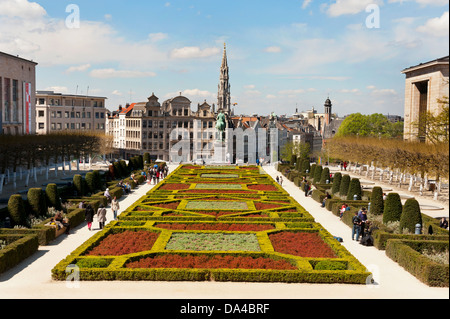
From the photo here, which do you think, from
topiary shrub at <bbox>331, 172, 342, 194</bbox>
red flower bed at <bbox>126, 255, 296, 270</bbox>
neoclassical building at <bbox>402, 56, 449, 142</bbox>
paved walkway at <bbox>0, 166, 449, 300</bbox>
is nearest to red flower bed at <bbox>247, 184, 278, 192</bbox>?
topiary shrub at <bbox>331, 172, 342, 194</bbox>

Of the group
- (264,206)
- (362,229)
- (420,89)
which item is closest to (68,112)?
(420,89)

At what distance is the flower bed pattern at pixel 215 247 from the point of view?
66.4ft

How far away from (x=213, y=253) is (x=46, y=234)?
32.7ft

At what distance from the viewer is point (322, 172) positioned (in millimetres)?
58125

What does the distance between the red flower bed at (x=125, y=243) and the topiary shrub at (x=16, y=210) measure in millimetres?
6283

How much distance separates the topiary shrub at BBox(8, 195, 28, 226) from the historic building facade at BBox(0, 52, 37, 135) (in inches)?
1754

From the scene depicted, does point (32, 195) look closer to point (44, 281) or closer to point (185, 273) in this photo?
point (44, 281)

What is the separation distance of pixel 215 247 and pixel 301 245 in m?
4.53

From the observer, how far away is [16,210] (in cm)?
2944

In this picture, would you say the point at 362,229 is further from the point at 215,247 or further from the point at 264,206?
the point at 264,206

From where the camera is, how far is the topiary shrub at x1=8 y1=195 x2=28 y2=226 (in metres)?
29.3

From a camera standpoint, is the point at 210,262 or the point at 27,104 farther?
the point at 27,104

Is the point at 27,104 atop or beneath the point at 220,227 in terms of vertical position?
atop

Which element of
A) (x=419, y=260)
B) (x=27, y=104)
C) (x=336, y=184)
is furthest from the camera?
(x=27, y=104)
